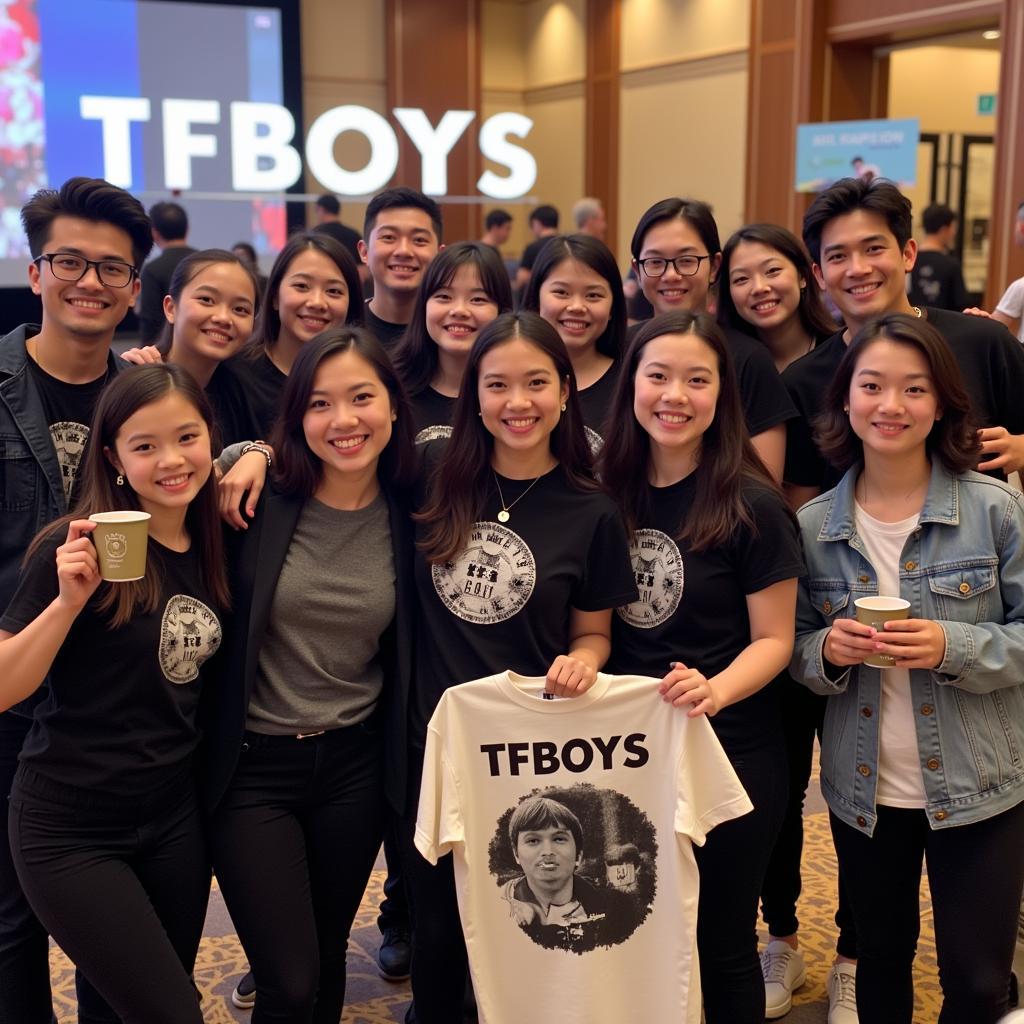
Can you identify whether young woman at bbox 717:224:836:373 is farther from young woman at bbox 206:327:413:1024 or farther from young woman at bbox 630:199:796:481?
young woman at bbox 206:327:413:1024

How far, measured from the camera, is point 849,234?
2.73 m

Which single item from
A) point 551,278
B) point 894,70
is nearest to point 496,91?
point 894,70

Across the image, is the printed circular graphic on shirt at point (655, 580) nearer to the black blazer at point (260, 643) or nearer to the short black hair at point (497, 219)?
the black blazer at point (260, 643)

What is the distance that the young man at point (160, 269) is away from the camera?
5.97 meters

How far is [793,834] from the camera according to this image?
9.67ft

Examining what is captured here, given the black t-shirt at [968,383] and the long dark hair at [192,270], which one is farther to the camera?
the long dark hair at [192,270]

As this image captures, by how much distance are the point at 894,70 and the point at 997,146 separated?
125 inches

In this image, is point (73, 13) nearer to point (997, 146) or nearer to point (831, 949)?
point (997, 146)

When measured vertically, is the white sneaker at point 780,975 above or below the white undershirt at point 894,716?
below

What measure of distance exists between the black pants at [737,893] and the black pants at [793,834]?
20.3 inches

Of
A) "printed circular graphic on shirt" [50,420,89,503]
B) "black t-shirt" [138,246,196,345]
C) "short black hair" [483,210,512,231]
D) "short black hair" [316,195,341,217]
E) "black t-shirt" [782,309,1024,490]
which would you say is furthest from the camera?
"short black hair" [483,210,512,231]

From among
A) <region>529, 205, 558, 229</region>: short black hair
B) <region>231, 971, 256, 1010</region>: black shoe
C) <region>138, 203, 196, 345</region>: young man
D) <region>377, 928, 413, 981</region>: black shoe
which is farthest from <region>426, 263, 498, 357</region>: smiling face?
<region>529, 205, 558, 229</region>: short black hair

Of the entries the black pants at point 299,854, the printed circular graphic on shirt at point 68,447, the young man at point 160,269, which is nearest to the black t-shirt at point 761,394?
the black pants at point 299,854

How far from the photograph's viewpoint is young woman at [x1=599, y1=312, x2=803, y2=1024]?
2.24m
